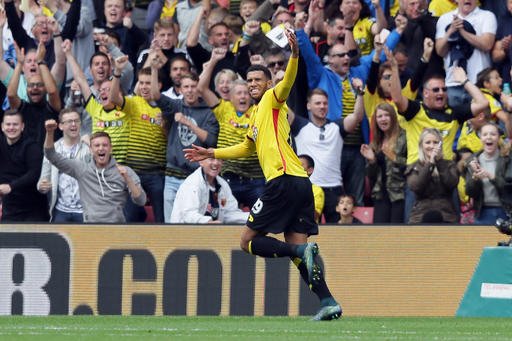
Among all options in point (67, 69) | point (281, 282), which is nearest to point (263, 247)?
point (281, 282)

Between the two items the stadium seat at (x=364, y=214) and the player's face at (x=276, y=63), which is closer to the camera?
the stadium seat at (x=364, y=214)

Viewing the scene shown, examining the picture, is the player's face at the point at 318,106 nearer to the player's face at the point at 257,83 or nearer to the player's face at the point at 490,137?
the player's face at the point at 490,137

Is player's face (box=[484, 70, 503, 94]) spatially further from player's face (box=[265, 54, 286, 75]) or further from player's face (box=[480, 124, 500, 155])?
player's face (box=[265, 54, 286, 75])

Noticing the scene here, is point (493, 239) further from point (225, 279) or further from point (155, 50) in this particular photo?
point (155, 50)

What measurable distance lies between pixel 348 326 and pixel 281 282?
359 cm

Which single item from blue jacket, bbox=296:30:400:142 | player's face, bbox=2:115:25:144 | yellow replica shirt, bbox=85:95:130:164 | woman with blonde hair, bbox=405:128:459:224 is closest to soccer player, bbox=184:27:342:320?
woman with blonde hair, bbox=405:128:459:224

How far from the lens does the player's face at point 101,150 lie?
14977 millimetres

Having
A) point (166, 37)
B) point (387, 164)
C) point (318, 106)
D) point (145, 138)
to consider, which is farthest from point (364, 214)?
point (166, 37)

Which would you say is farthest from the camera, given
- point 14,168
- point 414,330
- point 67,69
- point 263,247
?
point 67,69

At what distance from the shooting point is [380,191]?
15.0 metres

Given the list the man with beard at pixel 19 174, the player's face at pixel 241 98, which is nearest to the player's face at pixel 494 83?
the player's face at pixel 241 98

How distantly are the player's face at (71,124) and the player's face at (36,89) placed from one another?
1.14 m

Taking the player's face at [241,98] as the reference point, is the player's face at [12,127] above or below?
below

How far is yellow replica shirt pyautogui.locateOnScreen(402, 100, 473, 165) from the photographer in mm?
14977
